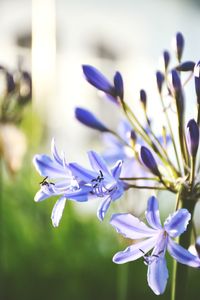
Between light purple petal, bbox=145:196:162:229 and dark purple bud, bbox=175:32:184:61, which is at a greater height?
dark purple bud, bbox=175:32:184:61

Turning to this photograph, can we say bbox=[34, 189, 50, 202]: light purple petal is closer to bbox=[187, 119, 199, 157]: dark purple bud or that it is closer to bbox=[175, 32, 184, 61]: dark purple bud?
bbox=[187, 119, 199, 157]: dark purple bud

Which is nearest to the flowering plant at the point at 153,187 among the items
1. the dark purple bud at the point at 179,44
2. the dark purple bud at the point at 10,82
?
the dark purple bud at the point at 179,44

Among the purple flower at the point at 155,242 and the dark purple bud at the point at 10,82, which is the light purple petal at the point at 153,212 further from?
the dark purple bud at the point at 10,82

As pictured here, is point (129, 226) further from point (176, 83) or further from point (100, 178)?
point (176, 83)

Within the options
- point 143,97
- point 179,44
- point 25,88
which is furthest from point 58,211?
point 25,88

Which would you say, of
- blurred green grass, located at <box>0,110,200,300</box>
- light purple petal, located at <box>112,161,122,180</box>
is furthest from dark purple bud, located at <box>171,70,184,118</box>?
blurred green grass, located at <box>0,110,200,300</box>

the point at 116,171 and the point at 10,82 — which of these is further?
the point at 10,82
